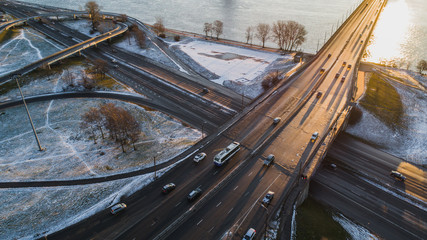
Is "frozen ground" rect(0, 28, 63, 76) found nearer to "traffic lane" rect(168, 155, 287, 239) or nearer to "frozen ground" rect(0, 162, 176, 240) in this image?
"frozen ground" rect(0, 162, 176, 240)

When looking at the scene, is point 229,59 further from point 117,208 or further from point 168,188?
point 117,208

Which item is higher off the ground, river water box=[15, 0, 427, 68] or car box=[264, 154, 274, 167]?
river water box=[15, 0, 427, 68]

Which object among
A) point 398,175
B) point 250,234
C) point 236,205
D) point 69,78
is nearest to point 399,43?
point 398,175

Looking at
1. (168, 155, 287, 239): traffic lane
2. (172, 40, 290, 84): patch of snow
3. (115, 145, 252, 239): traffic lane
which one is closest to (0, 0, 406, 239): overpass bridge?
(168, 155, 287, 239): traffic lane

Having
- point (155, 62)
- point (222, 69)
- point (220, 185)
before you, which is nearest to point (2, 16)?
point (155, 62)

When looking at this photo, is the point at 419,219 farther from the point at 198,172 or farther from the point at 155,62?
the point at 155,62
